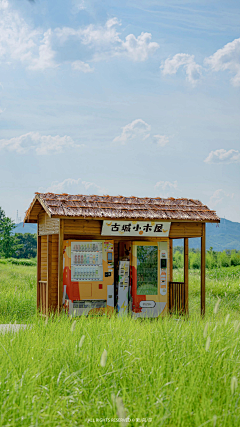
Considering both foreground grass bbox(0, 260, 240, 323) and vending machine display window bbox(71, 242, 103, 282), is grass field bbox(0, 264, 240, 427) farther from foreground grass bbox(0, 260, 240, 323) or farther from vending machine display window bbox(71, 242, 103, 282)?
foreground grass bbox(0, 260, 240, 323)

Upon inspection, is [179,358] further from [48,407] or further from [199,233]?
[199,233]

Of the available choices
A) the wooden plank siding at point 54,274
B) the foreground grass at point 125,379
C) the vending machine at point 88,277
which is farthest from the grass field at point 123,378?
the wooden plank siding at point 54,274


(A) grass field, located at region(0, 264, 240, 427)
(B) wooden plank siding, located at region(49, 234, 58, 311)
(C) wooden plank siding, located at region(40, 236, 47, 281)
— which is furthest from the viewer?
(C) wooden plank siding, located at region(40, 236, 47, 281)

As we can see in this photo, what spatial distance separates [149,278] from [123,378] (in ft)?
21.4

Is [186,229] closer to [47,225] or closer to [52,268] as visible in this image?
[47,225]

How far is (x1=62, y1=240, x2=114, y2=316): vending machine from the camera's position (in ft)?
33.7

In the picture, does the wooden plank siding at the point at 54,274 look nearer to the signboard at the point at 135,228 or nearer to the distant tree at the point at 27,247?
the signboard at the point at 135,228

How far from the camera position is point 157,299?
10898 millimetres

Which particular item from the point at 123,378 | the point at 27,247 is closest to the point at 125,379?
the point at 123,378

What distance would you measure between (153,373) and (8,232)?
36.8m

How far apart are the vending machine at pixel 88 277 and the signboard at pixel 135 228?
0.41 m

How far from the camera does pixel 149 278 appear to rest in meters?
10.9

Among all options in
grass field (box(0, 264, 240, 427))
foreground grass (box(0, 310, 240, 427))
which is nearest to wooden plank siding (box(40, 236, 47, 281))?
grass field (box(0, 264, 240, 427))

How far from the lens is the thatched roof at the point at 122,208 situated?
9763 millimetres
